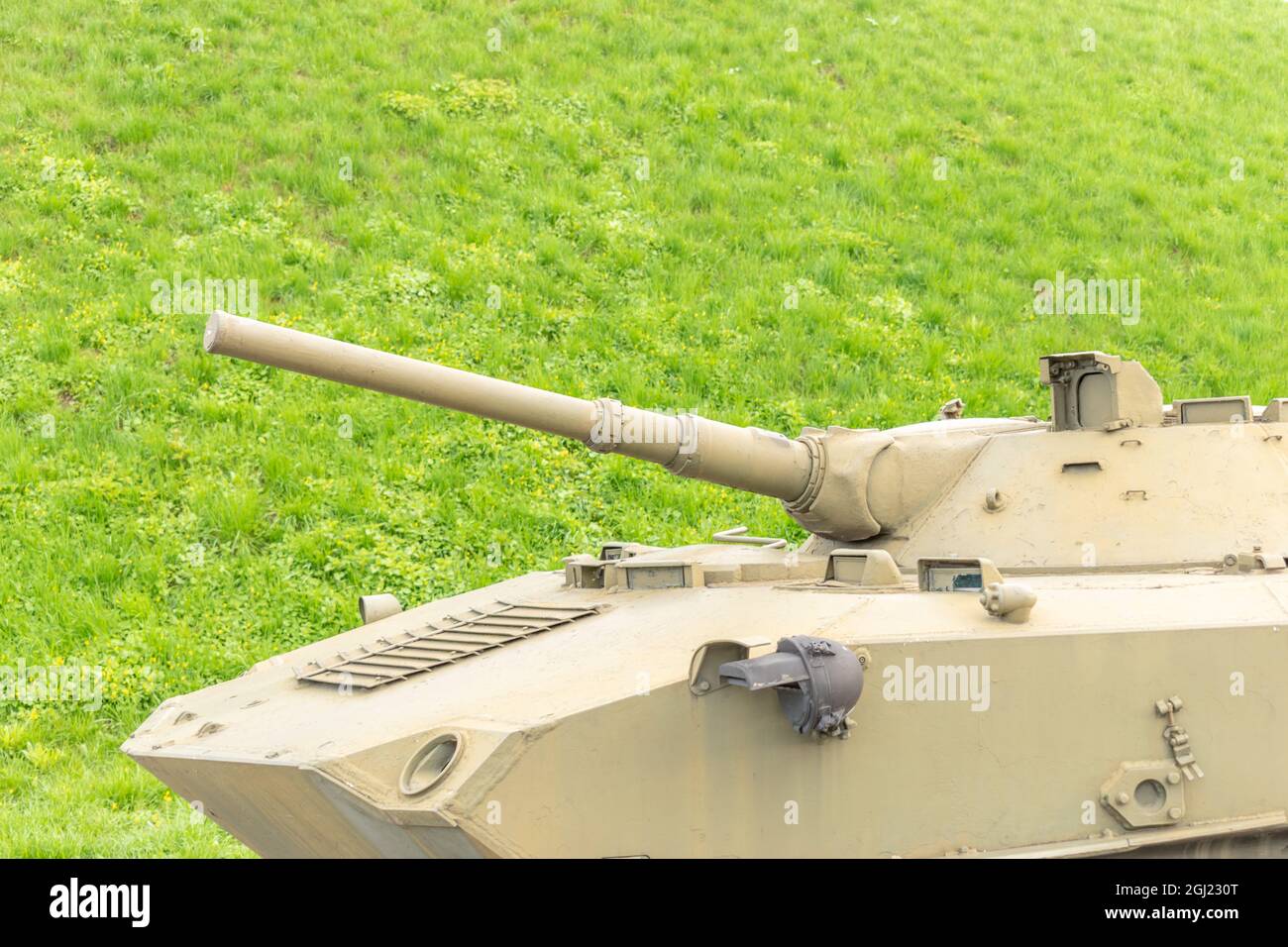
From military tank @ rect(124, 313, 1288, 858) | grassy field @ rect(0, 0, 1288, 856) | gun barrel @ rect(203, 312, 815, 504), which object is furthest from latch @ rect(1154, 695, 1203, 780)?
grassy field @ rect(0, 0, 1288, 856)

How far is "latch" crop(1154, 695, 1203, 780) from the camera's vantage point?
5.23m

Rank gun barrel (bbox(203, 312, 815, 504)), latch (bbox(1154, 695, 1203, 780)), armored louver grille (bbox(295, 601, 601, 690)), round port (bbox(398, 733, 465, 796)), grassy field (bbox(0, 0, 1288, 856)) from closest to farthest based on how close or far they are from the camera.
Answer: round port (bbox(398, 733, 465, 796)), latch (bbox(1154, 695, 1203, 780)), gun barrel (bbox(203, 312, 815, 504)), armored louver grille (bbox(295, 601, 601, 690)), grassy field (bbox(0, 0, 1288, 856))

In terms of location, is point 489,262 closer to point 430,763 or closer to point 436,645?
point 436,645

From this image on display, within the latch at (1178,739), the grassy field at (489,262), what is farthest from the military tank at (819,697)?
the grassy field at (489,262)

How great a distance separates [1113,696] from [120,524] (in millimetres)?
8386

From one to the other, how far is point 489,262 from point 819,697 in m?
10.3

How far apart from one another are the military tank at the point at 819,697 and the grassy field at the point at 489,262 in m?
3.53

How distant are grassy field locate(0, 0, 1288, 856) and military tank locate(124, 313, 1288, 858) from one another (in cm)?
353

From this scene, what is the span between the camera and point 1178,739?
206 inches

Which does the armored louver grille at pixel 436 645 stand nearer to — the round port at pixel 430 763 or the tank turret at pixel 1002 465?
the tank turret at pixel 1002 465

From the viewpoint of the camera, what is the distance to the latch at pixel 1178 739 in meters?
5.23

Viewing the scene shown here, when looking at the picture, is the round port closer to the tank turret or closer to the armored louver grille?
the armored louver grille

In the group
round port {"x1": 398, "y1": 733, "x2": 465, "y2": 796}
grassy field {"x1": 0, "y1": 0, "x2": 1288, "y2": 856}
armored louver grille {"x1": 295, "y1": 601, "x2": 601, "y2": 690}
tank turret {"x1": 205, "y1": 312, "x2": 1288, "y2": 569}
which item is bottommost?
round port {"x1": 398, "y1": 733, "x2": 465, "y2": 796}
